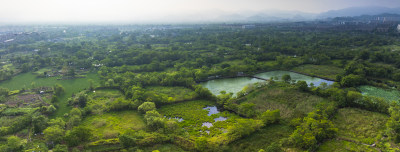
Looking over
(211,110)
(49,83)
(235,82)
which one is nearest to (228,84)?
(235,82)

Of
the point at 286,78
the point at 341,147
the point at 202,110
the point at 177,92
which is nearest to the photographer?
the point at 341,147

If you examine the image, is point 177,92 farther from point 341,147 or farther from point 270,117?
point 341,147

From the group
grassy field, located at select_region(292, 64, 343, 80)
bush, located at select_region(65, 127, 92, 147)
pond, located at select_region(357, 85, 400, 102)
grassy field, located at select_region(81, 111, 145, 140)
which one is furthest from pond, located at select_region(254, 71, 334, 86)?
bush, located at select_region(65, 127, 92, 147)

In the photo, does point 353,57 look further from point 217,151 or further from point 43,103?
point 43,103

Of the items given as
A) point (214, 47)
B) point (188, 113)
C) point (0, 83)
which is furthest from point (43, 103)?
point (214, 47)

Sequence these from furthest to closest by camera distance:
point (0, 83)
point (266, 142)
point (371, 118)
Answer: point (0, 83) → point (371, 118) → point (266, 142)

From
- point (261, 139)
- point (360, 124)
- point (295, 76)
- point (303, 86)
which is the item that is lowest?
point (261, 139)

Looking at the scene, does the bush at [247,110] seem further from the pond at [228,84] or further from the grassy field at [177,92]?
the pond at [228,84]
